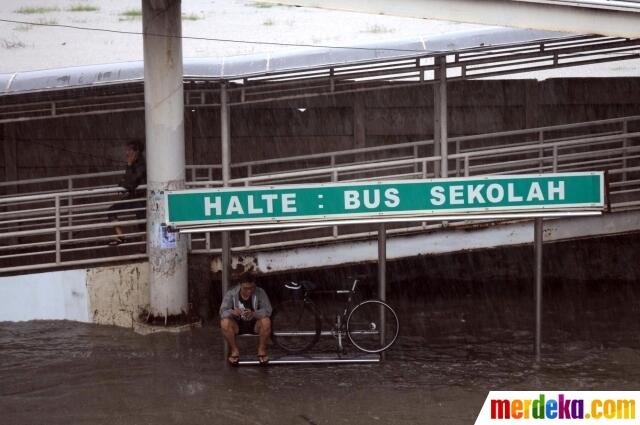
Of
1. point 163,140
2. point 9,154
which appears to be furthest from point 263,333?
point 9,154

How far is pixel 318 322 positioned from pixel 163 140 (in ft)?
10.7

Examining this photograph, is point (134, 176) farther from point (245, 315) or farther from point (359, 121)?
point (359, 121)

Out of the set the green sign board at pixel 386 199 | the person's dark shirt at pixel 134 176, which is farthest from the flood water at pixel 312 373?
the person's dark shirt at pixel 134 176

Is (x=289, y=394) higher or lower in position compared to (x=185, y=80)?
lower

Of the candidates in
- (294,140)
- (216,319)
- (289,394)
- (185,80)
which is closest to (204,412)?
(289,394)

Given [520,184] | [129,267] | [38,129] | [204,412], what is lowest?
[204,412]

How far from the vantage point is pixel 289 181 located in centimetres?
1614

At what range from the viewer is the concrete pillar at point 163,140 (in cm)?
1203

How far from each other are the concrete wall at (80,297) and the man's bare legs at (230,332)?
8.18 feet

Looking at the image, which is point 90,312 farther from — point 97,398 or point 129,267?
point 97,398

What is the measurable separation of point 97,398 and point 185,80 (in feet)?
15.5

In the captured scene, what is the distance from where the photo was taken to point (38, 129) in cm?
1638

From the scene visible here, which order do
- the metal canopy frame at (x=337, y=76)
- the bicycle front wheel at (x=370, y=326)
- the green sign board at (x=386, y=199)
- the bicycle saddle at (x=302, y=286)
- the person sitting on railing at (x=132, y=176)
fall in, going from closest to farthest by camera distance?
1. the green sign board at (x=386, y=199)
2. the bicycle front wheel at (x=370, y=326)
3. the bicycle saddle at (x=302, y=286)
4. the metal canopy frame at (x=337, y=76)
5. the person sitting on railing at (x=132, y=176)

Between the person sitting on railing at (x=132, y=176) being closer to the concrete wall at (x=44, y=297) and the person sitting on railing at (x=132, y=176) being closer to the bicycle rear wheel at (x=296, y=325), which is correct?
the concrete wall at (x=44, y=297)
